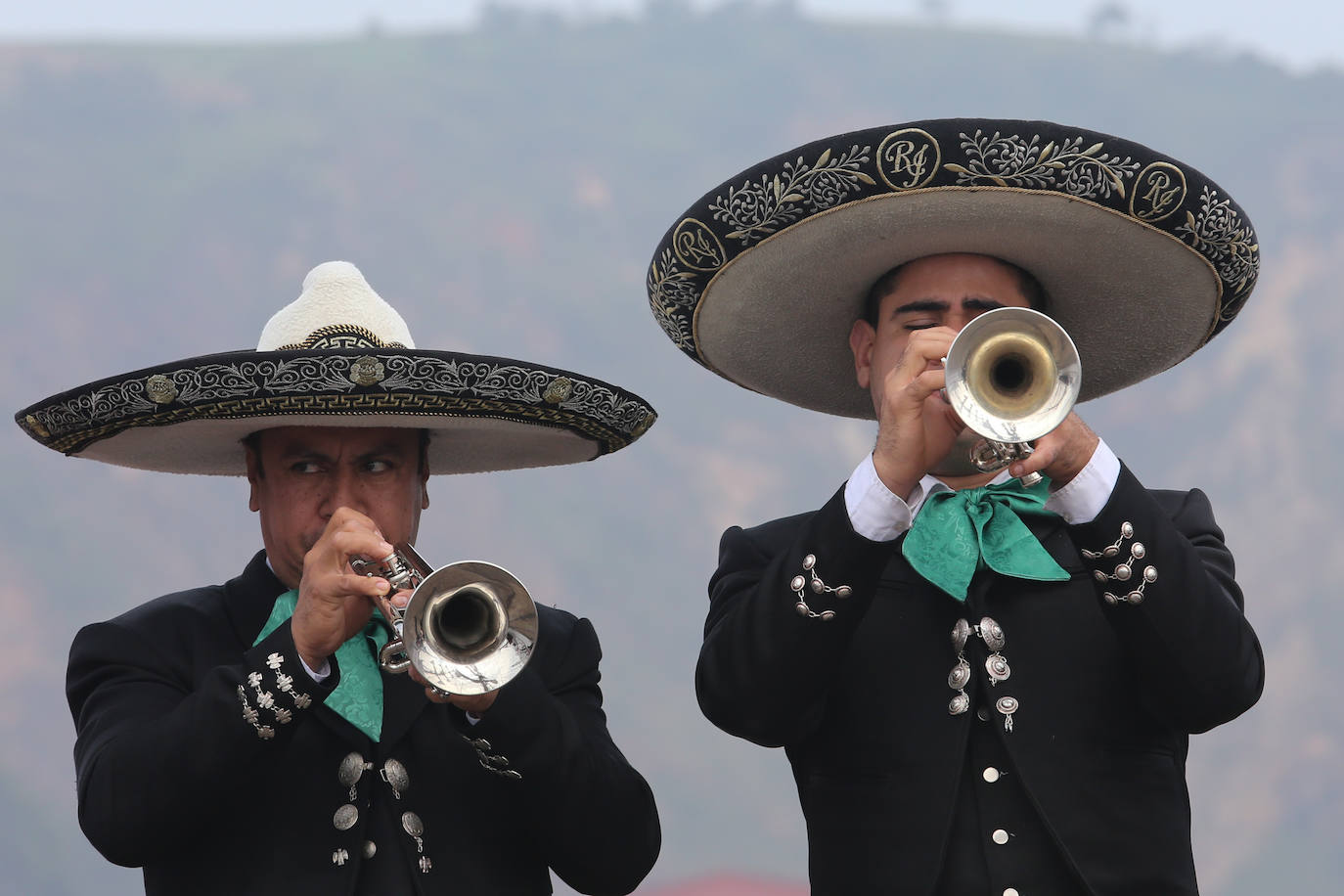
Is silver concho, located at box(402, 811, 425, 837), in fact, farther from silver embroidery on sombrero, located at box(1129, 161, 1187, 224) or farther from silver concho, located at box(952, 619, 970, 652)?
silver embroidery on sombrero, located at box(1129, 161, 1187, 224)

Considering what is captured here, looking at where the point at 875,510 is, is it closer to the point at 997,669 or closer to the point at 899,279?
the point at 997,669

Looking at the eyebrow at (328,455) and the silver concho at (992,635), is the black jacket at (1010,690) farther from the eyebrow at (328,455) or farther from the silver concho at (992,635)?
the eyebrow at (328,455)

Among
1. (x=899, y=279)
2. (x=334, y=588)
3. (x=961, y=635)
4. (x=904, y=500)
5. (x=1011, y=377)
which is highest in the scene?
(x=899, y=279)

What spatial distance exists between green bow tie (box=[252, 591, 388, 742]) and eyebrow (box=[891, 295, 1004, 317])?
1525 mm

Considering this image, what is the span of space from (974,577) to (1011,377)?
0.61 metres

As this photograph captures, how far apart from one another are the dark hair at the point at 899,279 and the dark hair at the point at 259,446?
125cm

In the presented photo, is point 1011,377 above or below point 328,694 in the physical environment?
above

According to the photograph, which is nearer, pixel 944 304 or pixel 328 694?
pixel 328 694

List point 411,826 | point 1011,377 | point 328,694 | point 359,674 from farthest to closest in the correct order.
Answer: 1. point 359,674
2. point 411,826
3. point 328,694
4. point 1011,377

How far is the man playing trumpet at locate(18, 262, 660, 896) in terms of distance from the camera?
3.91 m

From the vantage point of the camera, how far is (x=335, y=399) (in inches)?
160

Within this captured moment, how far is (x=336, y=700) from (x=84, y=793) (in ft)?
2.03

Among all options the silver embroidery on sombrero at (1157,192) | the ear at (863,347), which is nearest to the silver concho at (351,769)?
the ear at (863,347)

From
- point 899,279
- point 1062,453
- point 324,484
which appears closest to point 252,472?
point 324,484
